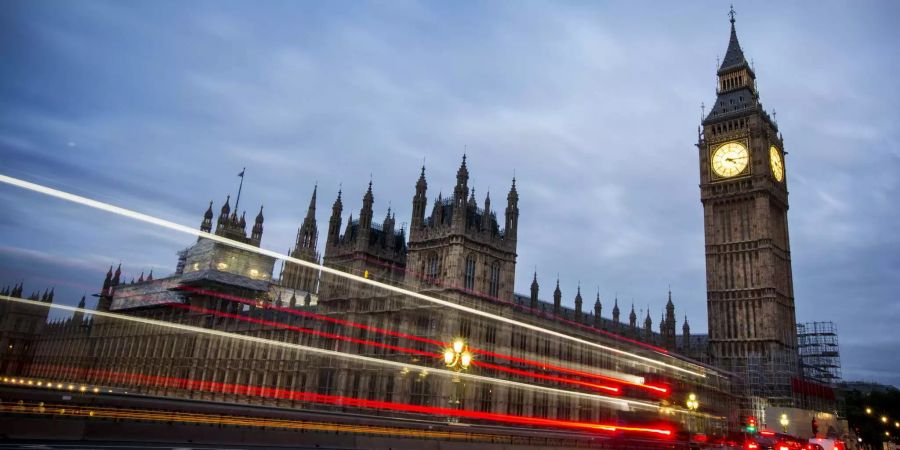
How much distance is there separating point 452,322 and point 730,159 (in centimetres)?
5476

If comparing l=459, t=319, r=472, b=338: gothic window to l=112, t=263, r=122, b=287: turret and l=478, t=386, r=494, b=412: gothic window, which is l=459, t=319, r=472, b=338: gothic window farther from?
l=112, t=263, r=122, b=287: turret

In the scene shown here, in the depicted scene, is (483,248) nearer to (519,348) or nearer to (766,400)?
(519,348)

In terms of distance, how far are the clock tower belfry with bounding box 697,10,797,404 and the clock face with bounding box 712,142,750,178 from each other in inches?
5.2

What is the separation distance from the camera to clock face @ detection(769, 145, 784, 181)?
85.1 m

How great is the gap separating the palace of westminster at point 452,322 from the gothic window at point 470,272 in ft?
0.96

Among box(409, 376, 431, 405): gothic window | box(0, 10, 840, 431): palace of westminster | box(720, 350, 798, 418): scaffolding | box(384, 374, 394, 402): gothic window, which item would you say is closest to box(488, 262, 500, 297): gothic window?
box(0, 10, 840, 431): palace of westminster

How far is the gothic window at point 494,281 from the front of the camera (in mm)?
58750

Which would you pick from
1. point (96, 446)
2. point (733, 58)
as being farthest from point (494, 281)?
point (733, 58)

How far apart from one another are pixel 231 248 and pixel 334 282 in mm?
38099

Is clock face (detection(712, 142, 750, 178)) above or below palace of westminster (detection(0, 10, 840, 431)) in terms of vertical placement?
above

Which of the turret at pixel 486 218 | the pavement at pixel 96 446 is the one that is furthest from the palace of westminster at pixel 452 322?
the pavement at pixel 96 446

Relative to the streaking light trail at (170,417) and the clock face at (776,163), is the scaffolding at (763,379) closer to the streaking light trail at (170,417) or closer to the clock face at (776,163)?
the clock face at (776,163)

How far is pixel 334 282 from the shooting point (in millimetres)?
65938

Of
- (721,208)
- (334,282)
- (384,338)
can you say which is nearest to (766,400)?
(721,208)
